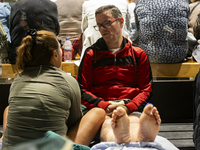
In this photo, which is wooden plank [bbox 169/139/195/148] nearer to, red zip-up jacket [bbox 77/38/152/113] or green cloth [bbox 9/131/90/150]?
red zip-up jacket [bbox 77/38/152/113]

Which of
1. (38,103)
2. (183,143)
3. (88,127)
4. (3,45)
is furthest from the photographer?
(3,45)

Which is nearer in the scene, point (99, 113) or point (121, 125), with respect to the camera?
point (121, 125)

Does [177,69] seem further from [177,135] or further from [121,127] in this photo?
[121,127]

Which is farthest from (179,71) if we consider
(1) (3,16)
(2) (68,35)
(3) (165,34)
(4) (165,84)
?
(1) (3,16)

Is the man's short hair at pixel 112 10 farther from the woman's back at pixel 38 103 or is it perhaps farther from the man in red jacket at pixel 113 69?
the woman's back at pixel 38 103

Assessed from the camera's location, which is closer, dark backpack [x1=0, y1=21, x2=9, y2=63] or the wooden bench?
dark backpack [x1=0, y1=21, x2=9, y2=63]

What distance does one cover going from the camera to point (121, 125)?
4.51 ft

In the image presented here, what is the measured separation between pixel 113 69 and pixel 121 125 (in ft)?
1.73

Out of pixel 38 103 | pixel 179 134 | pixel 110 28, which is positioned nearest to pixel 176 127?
pixel 179 134

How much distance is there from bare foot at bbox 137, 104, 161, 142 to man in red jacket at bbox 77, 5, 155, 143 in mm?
371

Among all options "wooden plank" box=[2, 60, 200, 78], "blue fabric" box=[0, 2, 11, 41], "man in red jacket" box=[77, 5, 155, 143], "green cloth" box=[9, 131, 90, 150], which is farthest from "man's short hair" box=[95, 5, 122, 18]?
"green cloth" box=[9, 131, 90, 150]

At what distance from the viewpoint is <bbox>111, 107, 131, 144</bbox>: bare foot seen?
4.48 feet

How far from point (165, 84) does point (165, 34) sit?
42cm

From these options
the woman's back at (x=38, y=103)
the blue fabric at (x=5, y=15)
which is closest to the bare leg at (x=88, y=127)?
the woman's back at (x=38, y=103)
